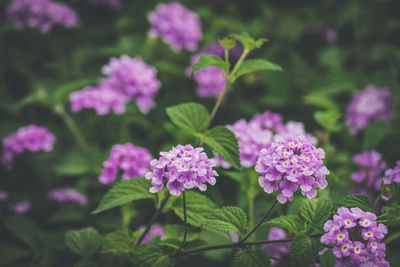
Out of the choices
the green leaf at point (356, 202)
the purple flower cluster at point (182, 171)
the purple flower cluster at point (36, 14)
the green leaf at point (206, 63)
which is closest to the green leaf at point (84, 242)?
the purple flower cluster at point (182, 171)

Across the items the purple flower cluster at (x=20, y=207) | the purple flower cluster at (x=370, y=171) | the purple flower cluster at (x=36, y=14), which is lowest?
the purple flower cluster at (x=20, y=207)

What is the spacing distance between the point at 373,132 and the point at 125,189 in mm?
1585

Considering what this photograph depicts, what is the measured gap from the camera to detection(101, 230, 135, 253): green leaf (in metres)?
1.38

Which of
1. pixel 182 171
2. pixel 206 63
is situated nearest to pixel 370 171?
pixel 206 63

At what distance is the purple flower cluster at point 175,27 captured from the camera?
→ 2779 mm

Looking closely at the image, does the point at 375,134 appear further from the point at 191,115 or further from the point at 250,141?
the point at 191,115

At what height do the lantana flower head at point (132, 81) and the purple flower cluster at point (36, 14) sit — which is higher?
the purple flower cluster at point (36, 14)

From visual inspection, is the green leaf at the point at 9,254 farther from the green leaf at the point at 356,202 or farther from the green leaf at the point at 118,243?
the green leaf at the point at 356,202

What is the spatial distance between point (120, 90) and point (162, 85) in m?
0.61

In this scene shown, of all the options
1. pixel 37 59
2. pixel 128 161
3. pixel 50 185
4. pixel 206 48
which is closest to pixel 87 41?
pixel 37 59

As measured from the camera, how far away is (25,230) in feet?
6.13

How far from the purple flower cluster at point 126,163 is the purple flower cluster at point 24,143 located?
74cm

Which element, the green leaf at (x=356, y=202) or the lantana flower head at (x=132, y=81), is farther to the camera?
the lantana flower head at (x=132, y=81)

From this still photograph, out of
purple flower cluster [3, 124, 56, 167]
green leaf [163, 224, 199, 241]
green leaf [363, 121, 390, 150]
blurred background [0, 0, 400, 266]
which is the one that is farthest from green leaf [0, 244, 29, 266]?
green leaf [363, 121, 390, 150]
